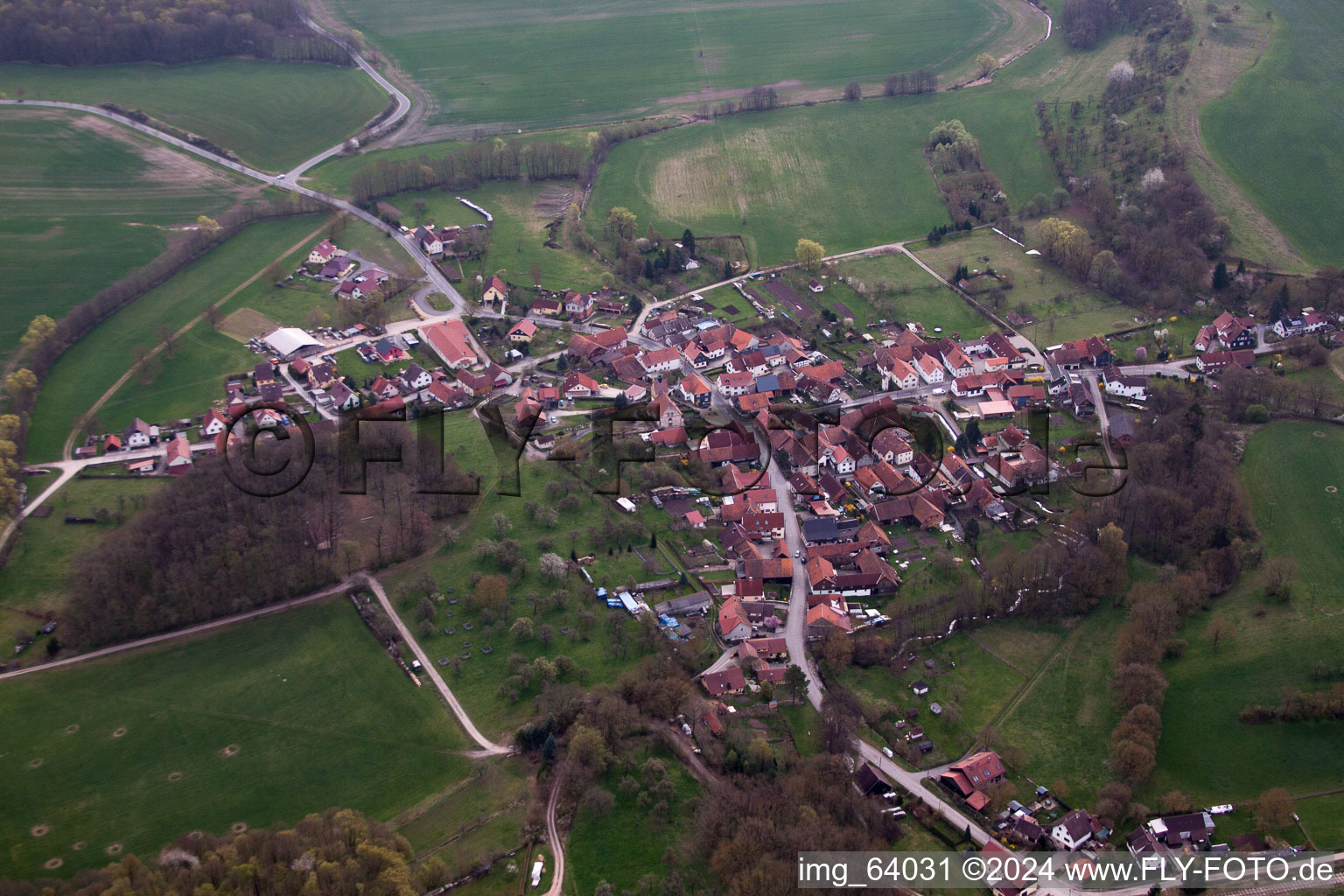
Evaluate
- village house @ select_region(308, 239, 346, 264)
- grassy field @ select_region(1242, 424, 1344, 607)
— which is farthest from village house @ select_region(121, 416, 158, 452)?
grassy field @ select_region(1242, 424, 1344, 607)

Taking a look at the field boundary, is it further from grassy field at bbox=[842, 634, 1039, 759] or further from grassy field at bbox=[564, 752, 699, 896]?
grassy field at bbox=[842, 634, 1039, 759]

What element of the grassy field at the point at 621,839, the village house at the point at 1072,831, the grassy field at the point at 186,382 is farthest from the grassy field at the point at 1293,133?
the grassy field at the point at 186,382

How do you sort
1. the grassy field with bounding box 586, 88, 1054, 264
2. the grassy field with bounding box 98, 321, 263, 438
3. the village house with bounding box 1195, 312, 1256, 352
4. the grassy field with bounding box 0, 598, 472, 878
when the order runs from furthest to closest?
the grassy field with bounding box 586, 88, 1054, 264 < the village house with bounding box 1195, 312, 1256, 352 < the grassy field with bounding box 98, 321, 263, 438 < the grassy field with bounding box 0, 598, 472, 878

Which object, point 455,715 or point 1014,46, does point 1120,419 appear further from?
point 1014,46

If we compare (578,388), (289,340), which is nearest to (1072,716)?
(578,388)

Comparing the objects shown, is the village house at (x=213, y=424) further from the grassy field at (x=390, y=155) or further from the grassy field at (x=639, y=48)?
the grassy field at (x=639, y=48)

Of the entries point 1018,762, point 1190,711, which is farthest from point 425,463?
point 1190,711

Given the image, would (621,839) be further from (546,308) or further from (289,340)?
(546,308)
